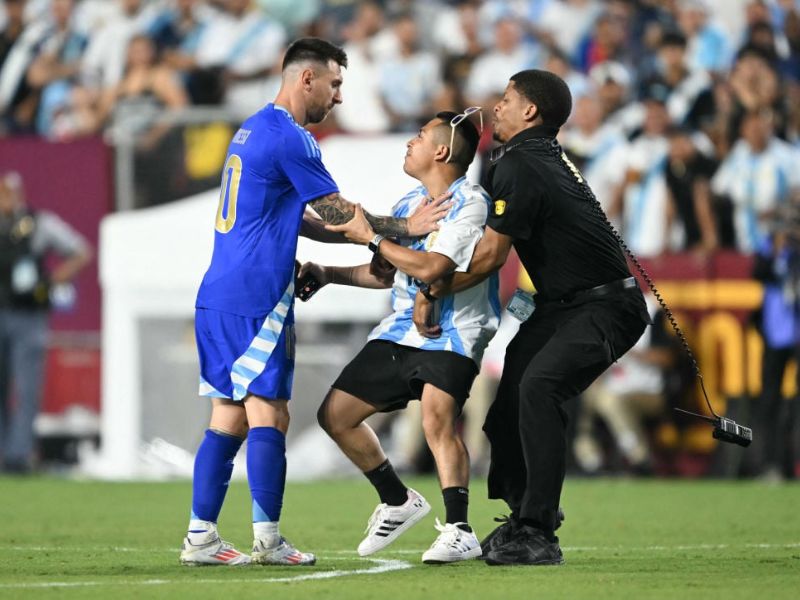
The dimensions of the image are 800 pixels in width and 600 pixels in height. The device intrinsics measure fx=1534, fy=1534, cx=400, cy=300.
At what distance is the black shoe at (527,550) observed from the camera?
6953mm

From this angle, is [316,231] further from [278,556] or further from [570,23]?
[570,23]

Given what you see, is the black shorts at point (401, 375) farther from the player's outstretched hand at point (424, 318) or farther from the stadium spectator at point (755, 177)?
the stadium spectator at point (755, 177)

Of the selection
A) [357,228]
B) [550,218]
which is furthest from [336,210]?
[550,218]

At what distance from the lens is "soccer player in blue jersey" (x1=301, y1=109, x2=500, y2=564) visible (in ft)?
23.1

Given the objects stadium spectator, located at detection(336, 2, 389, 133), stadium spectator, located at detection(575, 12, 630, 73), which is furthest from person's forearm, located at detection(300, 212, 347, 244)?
stadium spectator, located at detection(575, 12, 630, 73)

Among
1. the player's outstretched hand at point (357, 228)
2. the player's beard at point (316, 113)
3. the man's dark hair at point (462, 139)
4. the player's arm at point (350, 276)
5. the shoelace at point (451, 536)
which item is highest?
the player's beard at point (316, 113)

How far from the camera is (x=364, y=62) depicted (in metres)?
16.8

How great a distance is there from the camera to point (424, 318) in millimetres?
7188

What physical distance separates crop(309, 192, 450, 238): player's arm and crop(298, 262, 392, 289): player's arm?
44 centimetres

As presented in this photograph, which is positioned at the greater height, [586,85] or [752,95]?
[586,85]

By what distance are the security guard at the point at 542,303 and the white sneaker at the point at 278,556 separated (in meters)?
0.87

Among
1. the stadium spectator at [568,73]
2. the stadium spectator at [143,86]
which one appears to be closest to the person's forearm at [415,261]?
the stadium spectator at [568,73]

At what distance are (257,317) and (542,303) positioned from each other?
54.8 inches

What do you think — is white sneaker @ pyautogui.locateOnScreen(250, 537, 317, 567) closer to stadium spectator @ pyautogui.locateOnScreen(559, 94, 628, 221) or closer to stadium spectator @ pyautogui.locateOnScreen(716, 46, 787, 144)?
stadium spectator @ pyautogui.locateOnScreen(559, 94, 628, 221)
